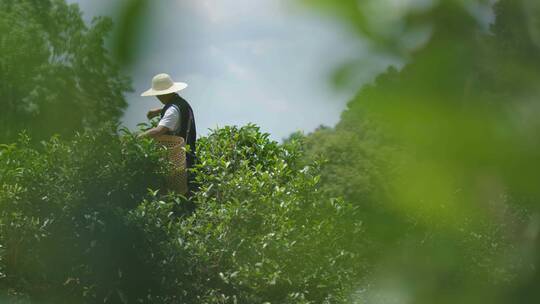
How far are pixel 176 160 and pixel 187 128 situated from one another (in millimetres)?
222

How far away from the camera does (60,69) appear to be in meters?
0.83

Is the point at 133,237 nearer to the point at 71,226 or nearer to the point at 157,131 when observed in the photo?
the point at 71,226

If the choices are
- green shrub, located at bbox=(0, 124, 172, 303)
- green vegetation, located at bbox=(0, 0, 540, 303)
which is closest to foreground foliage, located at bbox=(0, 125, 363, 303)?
green shrub, located at bbox=(0, 124, 172, 303)

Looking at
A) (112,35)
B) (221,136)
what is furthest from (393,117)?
(221,136)

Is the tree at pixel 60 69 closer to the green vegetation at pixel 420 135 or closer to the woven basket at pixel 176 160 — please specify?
the green vegetation at pixel 420 135

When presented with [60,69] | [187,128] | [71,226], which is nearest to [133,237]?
[71,226]

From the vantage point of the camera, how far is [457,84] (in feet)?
1.96

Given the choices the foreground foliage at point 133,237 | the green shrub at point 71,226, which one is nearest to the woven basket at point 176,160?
the foreground foliage at point 133,237

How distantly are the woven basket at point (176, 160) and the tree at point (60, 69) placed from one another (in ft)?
15.1

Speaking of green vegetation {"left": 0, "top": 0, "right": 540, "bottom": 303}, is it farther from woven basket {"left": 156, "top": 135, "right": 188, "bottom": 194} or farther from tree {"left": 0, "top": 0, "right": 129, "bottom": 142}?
woven basket {"left": 156, "top": 135, "right": 188, "bottom": 194}

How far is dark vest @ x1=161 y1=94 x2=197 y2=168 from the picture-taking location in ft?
18.1

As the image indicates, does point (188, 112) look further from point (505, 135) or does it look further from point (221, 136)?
point (505, 135)

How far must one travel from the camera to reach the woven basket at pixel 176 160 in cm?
553

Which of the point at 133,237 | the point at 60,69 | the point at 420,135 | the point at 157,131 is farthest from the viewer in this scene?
the point at 157,131
